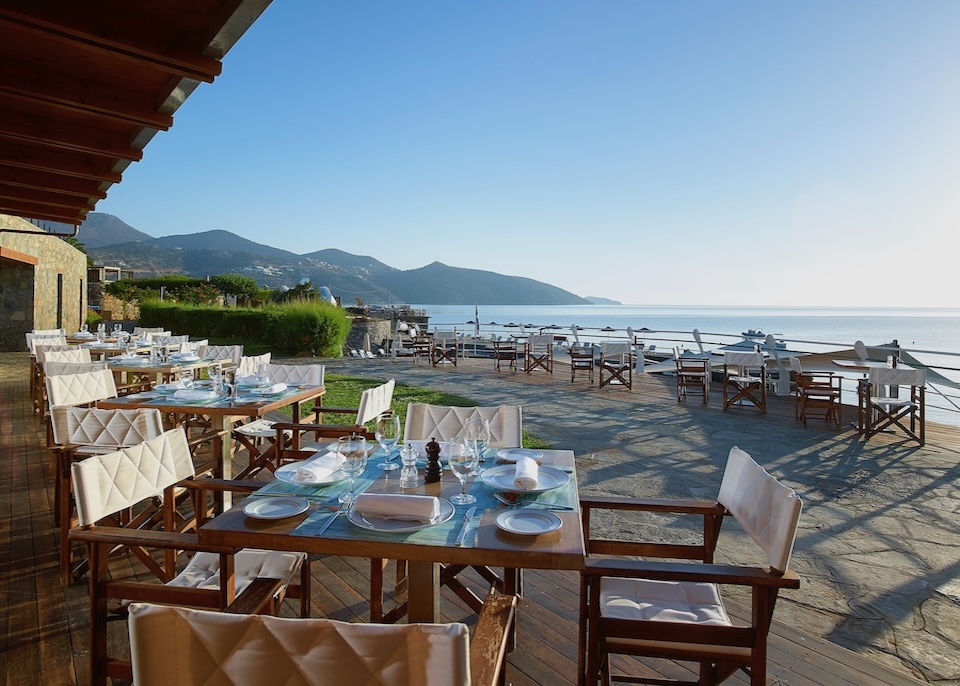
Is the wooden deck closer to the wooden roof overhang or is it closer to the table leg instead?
the table leg

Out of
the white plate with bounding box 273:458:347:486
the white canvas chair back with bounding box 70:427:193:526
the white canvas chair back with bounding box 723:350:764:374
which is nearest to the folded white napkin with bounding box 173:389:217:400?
the white canvas chair back with bounding box 70:427:193:526

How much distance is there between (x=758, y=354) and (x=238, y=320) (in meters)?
13.3

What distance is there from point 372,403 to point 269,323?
12.3 m

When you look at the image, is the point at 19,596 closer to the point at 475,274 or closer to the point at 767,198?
the point at 767,198

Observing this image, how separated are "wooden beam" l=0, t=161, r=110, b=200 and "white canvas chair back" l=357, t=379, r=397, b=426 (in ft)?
10.2

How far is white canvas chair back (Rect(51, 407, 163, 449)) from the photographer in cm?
298

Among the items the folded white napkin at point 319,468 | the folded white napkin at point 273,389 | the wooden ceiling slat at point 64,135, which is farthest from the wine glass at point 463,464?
the wooden ceiling slat at point 64,135

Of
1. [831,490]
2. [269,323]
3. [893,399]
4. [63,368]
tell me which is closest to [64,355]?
[63,368]

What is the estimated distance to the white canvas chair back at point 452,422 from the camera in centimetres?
293

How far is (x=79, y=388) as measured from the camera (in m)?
4.18

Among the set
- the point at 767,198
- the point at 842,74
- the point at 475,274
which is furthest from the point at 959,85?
the point at 475,274

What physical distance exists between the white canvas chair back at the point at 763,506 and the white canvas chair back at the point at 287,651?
1.12 meters

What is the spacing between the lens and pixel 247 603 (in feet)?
4.84

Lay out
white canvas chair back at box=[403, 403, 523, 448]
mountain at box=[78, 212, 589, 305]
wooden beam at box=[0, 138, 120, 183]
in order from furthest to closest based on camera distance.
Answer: mountain at box=[78, 212, 589, 305]
wooden beam at box=[0, 138, 120, 183]
white canvas chair back at box=[403, 403, 523, 448]
